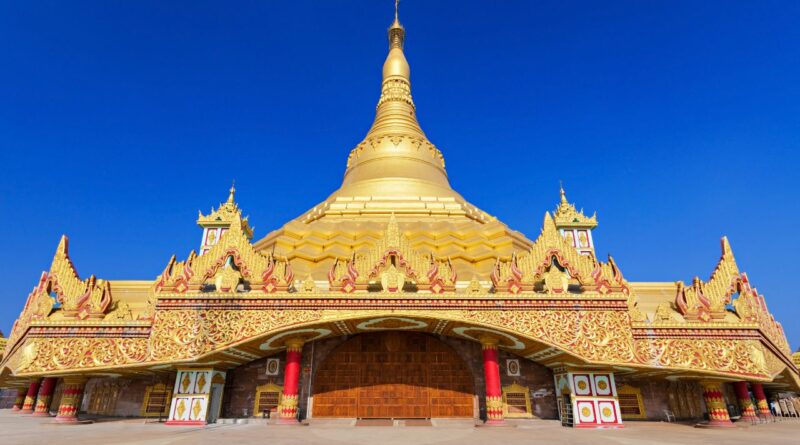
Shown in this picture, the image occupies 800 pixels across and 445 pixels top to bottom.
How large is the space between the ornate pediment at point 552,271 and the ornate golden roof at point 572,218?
5.23m

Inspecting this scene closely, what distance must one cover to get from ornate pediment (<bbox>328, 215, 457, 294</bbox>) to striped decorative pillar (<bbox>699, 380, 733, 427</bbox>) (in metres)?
9.00

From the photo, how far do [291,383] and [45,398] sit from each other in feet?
38.9

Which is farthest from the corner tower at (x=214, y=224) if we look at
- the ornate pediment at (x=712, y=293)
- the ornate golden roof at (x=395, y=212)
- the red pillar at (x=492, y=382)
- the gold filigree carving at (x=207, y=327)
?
the ornate pediment at (x=712, y=293)

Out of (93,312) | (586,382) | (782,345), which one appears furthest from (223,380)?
(782,345)

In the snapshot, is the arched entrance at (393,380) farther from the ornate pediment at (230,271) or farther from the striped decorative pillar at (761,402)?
the striped decorative pillar at (761,402)

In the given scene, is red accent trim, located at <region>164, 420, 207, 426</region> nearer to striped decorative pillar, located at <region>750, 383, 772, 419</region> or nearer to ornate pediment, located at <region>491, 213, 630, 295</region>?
ornate pediment, located at <region>491, 213, 630, 295</region>

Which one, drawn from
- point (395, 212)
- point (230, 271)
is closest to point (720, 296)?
point (395, 212)

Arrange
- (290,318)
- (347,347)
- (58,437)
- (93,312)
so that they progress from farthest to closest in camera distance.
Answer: (347,347) → (93,312) → (290,318) → (58,437)

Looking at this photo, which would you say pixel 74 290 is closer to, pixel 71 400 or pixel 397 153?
pixel 71 400

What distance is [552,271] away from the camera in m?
13.9

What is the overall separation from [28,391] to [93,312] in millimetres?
10427

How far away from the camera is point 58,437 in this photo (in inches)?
363

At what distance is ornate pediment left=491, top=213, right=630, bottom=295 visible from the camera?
13.6 metres

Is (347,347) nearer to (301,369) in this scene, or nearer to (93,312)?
(301,369)
